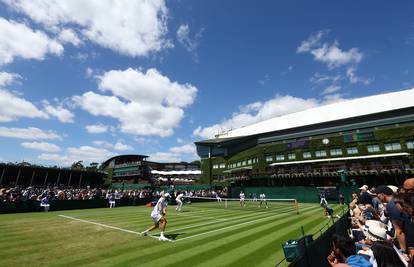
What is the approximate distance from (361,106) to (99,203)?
2405 inches

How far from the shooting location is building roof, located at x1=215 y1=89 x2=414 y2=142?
5481cm

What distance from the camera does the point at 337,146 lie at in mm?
56156

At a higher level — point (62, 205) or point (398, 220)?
point (398, 220)

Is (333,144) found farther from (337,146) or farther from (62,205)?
(62,205)

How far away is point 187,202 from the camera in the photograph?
1544 inches

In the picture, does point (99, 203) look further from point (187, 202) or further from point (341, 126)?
point (341, 126)

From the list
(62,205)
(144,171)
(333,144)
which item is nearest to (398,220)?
(62,205)

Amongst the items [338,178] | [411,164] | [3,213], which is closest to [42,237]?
[3,213]

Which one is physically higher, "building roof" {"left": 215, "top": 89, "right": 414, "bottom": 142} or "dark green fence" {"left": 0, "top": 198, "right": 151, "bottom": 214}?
"building roof" {"left": 215, "top": 89, "right": 414, "bottom": 142}

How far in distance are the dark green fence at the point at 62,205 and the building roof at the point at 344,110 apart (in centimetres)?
4951

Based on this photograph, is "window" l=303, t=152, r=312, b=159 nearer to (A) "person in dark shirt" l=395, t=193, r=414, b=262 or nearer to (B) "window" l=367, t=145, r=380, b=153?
→ (B) "window" l=367, t=145, r=380, b=153

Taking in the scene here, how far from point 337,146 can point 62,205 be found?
180 ft

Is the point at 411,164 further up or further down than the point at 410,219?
further up

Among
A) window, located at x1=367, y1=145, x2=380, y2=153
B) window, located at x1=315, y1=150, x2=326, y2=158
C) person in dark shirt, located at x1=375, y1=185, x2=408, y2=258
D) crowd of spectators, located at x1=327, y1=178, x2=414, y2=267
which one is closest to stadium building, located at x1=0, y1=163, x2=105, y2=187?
window, located at x1=315, y1=150, x2=326, y2=158
